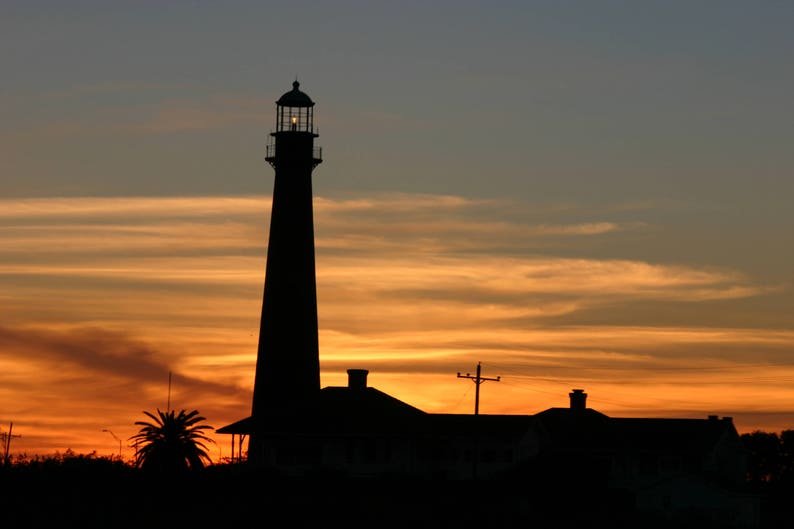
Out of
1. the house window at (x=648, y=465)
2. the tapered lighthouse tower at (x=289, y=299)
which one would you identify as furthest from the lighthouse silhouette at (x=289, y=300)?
the house window at (x=648, y=465)

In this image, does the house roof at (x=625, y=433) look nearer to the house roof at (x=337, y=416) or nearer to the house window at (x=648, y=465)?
the house window at (x=648, y=465)

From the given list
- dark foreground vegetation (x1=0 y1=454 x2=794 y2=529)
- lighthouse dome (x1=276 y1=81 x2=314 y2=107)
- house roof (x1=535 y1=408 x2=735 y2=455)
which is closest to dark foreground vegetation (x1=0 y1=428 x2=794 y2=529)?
dark foreground vegetation (x1=0 y1=454 x2=794 y2=529)

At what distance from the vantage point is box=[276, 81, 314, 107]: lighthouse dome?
11538 centimetres

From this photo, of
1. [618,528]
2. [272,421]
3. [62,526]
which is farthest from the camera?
[272,421]

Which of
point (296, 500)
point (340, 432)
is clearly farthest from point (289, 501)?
point (340, 432)

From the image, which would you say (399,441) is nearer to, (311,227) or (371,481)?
(371,481)

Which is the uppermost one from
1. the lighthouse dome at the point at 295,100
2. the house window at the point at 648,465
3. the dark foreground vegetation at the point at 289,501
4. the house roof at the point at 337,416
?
the lighthouse dome at the point at 295,100

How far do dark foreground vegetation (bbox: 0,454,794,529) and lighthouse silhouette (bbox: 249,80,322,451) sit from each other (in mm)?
5108

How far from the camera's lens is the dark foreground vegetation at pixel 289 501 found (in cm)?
9819

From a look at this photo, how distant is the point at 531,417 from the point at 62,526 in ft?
106

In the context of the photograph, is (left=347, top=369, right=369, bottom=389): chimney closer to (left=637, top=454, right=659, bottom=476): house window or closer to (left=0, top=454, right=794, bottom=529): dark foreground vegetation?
(left=0, top=454, right=794, bottom=529): dark foreground vegetation

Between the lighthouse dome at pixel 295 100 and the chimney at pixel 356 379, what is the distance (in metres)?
15.6

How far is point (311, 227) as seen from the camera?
365 ft

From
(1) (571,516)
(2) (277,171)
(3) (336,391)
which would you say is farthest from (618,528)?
(2) (277,171)
